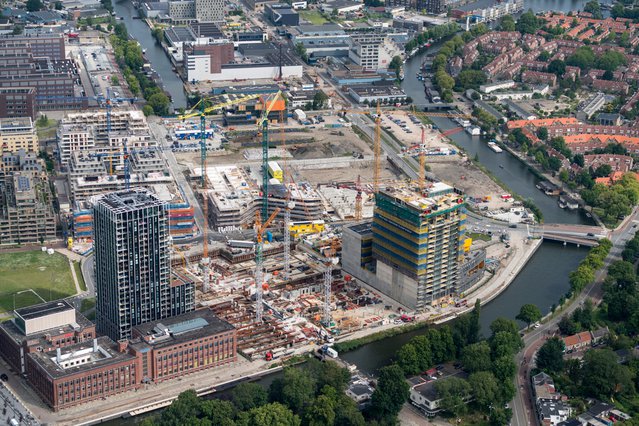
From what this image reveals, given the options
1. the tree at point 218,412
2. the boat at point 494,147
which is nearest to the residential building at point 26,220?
the tree at point 218,412

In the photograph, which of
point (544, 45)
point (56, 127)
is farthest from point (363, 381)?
point (544, 45)

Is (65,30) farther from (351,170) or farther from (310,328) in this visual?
(310,328)

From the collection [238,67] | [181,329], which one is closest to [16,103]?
[238,67]

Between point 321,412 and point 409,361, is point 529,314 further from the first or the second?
point 321,412

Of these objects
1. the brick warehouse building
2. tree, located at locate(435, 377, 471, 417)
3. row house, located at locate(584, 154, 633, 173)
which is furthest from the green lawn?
tree, located at locate(435, 377, 471, 417)

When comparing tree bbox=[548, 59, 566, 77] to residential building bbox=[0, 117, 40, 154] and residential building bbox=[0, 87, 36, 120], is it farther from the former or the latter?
residential building bbox=[0, 117, 40, 154]

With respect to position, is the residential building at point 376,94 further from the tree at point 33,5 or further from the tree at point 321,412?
the tree at point 321,412
